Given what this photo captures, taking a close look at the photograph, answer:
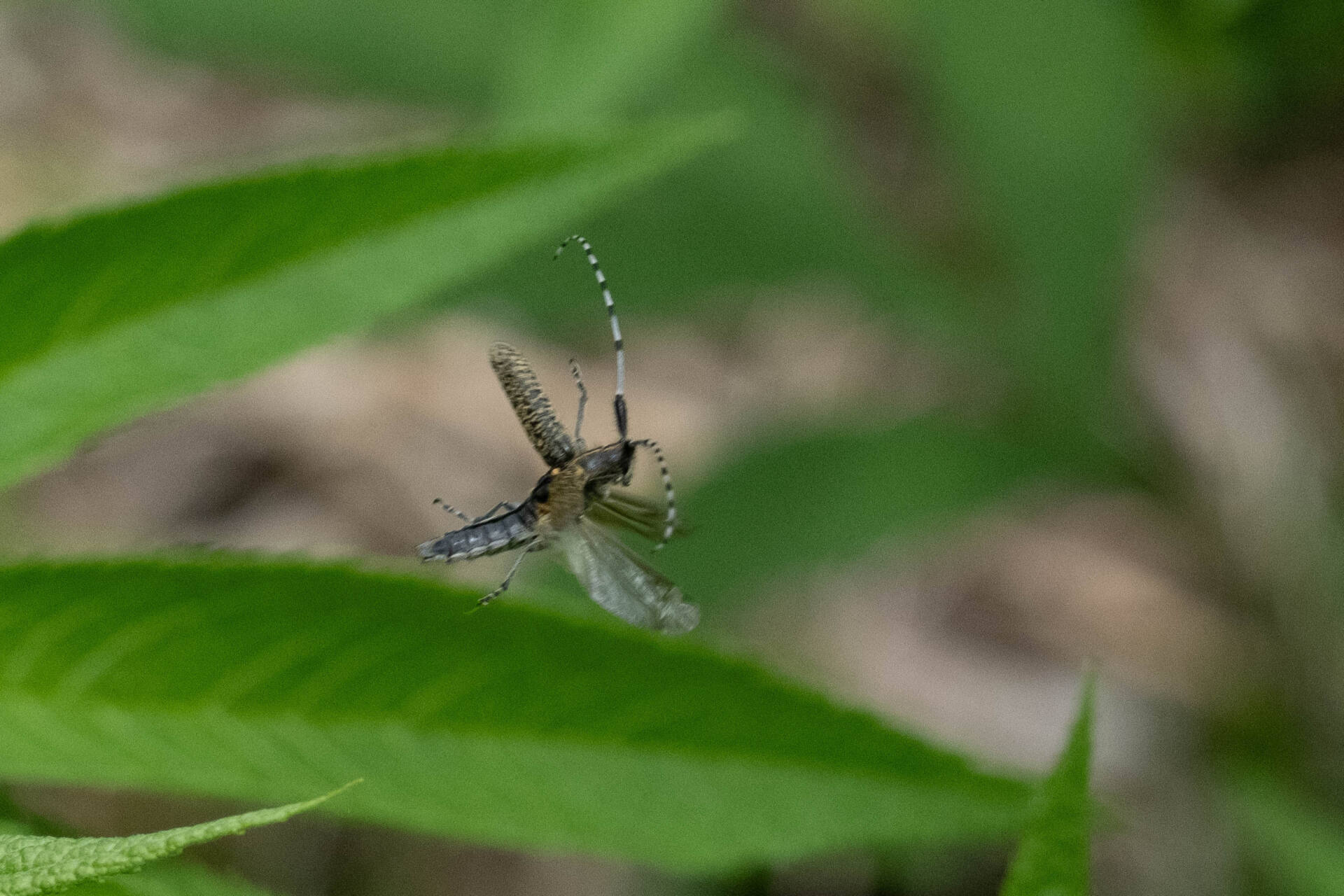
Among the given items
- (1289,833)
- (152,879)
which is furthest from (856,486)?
(152,879)

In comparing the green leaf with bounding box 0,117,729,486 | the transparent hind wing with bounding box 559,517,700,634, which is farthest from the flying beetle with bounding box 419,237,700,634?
the green leaf with bounding box 0,117,729,486

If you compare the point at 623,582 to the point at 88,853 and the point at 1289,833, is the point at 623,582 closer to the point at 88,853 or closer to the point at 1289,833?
the point at 88,853

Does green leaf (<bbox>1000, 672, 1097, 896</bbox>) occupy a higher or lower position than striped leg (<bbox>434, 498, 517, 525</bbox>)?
lower

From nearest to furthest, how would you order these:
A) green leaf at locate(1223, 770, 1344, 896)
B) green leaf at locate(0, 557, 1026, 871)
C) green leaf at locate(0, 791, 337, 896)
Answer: green leaf at locate(0, 791, 337, 896)
green leaf at locate(0, 557, 1026, 871)
green leaf at locate(1223, 770, 1344, 896)

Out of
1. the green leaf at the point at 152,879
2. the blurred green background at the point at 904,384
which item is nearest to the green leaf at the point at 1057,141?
the blurred green background at the point at 904,384

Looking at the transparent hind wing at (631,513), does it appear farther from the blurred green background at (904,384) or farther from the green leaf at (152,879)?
the blurred green background at (904,384)

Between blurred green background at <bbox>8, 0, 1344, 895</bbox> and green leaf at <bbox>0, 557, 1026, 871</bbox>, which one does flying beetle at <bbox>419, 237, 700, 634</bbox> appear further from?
blurred green background at <bbox>8, 0, 1344, 895</bbox>
